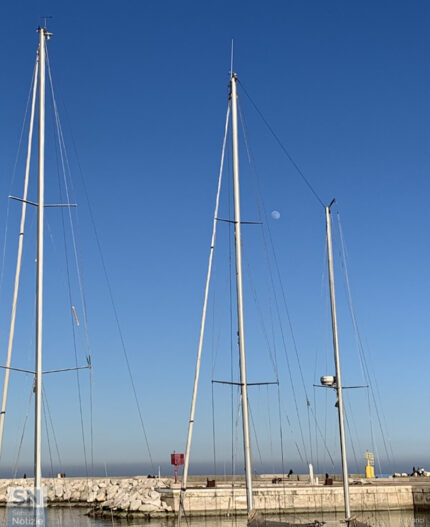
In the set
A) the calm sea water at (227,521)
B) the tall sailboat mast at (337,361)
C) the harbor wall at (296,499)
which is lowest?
the calm sea water at (227,521)

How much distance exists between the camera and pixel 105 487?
190 ft

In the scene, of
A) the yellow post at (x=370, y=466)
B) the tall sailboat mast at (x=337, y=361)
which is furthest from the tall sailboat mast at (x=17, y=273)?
the yellow post at (x=370, y=466)

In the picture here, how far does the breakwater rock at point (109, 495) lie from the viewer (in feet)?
159

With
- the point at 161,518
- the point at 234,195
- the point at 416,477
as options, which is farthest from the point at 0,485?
the point at 234,195

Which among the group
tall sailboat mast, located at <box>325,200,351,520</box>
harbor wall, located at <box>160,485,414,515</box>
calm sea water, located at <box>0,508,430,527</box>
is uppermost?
tall sailboat mast, located at <box>325,200,351,520</box>

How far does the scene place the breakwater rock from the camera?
159 feet

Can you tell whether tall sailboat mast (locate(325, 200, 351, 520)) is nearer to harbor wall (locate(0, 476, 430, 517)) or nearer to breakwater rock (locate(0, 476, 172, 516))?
harbor wall (locate(0, 476, 430, 517))

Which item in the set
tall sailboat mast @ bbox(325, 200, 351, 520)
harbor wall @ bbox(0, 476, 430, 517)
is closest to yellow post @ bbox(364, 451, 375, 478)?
harbor wall @ bbox(0, 476, 430, 517)

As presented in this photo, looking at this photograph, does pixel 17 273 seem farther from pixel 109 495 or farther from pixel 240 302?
pixel 109 495

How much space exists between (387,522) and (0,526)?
893 inches

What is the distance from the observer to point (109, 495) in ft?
182

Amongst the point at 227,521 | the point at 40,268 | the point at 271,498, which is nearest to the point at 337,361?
the point at 227,521

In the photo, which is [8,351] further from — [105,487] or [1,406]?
[105,487]

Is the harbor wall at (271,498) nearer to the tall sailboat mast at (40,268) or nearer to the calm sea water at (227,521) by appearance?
the calm sea water at (227,521)
